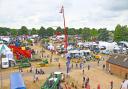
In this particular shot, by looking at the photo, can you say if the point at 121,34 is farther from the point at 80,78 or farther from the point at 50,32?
the point at 50,32

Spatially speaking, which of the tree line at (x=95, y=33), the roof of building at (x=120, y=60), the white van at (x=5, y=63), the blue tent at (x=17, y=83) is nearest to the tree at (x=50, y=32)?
the tree line at (x=95, y=33)

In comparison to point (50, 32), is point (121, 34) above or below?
above

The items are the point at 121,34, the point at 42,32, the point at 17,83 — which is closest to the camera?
the point at 17,83

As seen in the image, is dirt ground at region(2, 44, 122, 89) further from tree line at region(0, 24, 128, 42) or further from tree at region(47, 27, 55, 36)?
tree at region(47, 27, 55, 36)

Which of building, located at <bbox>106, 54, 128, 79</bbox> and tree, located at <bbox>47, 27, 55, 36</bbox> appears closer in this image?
building, located at <bbox>106, 54, 128, 79</bbox>

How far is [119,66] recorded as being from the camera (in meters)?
43.1

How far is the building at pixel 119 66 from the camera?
41381mm

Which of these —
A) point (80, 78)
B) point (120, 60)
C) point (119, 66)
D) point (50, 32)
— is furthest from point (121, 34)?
point (50, 32)

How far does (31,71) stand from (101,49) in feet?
111

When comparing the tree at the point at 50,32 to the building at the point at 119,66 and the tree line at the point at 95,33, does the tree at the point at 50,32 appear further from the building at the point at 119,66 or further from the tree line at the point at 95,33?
the building at the point at 119,66

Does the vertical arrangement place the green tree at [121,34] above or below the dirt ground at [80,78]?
above

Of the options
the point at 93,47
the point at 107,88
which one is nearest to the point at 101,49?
the point at 93,47

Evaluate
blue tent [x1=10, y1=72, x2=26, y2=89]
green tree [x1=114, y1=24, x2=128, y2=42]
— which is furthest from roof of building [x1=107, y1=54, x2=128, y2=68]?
green tree [x1=114, y1=24, x2=128, y2=42]

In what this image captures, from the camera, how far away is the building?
136ft
